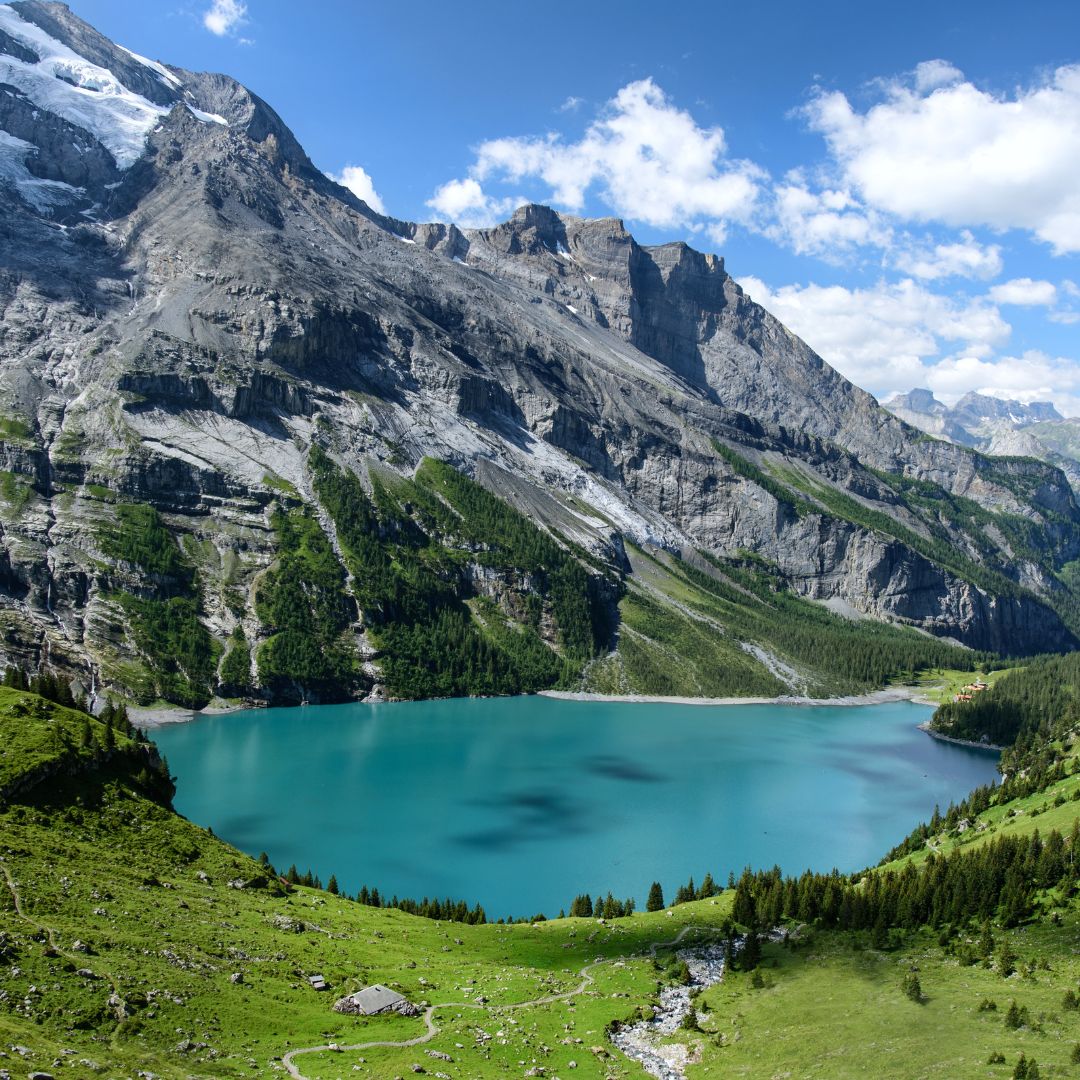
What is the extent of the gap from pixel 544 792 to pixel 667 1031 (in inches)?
2699

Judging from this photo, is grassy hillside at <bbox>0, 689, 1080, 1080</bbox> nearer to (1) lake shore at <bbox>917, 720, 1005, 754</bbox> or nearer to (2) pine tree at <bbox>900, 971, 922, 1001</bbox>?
(2) pine tree at <bbox>900, 971, 922, 1001</bbox>

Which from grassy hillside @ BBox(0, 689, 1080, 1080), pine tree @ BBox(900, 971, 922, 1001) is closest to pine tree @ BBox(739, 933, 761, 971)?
grassy hillside @ BBox(0, 689, 1080, 1080)

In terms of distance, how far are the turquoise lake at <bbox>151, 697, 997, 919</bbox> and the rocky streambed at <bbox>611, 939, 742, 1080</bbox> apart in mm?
26559

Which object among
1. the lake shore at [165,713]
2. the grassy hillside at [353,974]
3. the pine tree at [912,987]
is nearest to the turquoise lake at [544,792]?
the lake shore at [165,713]

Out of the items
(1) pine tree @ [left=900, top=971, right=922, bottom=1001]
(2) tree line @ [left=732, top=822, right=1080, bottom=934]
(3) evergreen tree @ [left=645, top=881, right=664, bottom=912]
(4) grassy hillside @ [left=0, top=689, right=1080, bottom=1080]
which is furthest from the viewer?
(3) evergreen tree @ [left=645, top=881, right=664, bottom=912]

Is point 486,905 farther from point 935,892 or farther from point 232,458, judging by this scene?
point 232,458

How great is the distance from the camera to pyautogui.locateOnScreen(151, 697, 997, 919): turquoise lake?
82.6 m

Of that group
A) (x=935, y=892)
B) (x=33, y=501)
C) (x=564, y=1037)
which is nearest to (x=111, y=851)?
(x=564, y=1037)

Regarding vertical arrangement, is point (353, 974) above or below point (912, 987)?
below

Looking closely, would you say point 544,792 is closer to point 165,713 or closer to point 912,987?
point 165,713

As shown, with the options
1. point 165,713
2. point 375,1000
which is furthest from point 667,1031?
point 165,713

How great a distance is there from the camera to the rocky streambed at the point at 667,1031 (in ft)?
123

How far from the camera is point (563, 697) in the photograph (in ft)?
602

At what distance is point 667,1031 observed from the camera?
40688mm
